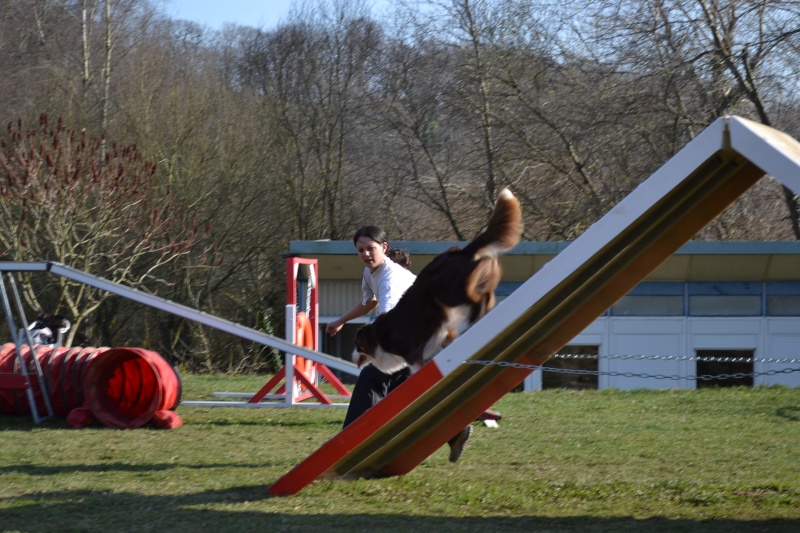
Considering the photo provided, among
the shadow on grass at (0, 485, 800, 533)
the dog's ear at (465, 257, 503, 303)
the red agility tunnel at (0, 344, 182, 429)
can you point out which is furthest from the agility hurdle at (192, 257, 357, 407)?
the shadow on grass at (0, 485, 800, 533)

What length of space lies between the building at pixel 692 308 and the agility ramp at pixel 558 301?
950 cm

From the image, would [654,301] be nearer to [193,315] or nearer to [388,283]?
[193,315]

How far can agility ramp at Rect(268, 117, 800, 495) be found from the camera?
4.56 meters

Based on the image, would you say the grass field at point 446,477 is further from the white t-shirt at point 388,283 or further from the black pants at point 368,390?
the white t-shirt at point 388,283

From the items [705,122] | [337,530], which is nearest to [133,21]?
[705,122]

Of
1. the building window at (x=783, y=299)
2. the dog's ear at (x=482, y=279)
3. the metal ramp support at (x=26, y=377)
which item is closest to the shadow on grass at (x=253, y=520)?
the dog's ear at (x=482, y=279)

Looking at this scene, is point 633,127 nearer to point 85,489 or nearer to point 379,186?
point 379,186

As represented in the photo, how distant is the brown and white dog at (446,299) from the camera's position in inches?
221

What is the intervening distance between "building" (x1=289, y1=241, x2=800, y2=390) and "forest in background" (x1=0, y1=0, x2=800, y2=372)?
235cm

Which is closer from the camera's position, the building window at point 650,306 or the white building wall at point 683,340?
the white building wall at point 683,340

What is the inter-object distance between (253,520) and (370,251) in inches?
92.8

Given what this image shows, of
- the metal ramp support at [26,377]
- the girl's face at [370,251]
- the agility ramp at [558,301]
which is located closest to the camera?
the agility ramp at [558,301]

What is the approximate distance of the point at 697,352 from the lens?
15.8 meters

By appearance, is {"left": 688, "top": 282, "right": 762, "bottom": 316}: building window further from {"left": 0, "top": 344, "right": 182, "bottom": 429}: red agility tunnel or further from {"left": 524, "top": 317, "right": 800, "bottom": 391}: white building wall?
{"left": 0, "top": 344, "right": 182, "bottom": 429}: red agility tunnel
